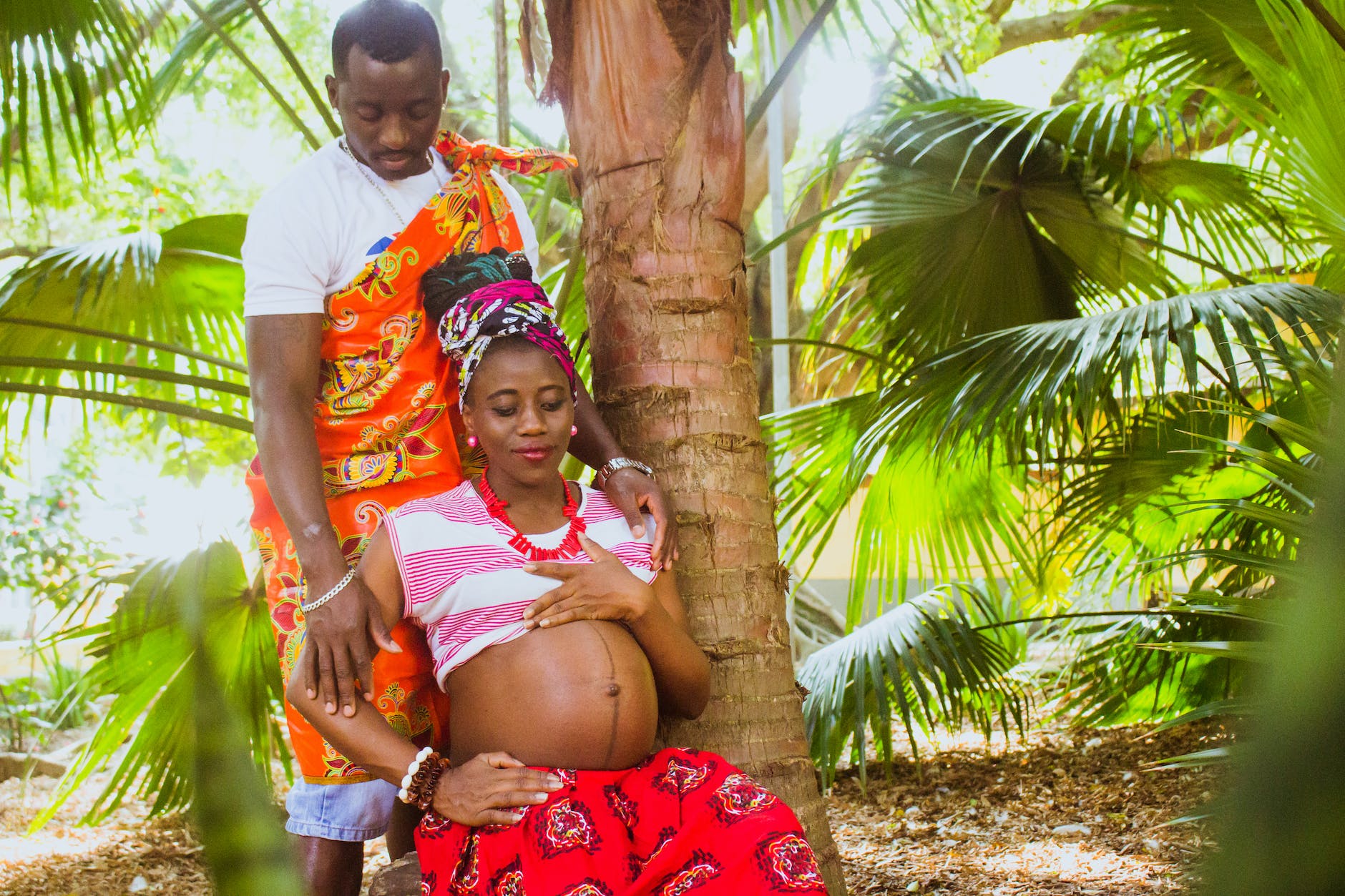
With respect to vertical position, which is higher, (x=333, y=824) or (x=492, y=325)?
(x=492, y=325)

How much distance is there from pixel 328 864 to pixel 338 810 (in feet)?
0.32

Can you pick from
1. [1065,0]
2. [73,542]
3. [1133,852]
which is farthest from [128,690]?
[1065,0]

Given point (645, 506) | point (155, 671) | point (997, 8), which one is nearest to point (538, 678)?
point (645, 506)

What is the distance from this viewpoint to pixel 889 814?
14.0 feet

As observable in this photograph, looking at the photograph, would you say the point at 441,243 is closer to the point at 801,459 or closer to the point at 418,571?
the point at 418,571

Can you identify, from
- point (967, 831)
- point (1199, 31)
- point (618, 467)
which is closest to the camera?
point (618, 467)

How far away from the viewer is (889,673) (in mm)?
3314

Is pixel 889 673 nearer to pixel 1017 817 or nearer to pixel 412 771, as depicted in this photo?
pixel 1017 817

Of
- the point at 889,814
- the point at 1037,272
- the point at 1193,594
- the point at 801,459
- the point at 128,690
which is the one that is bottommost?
the point at 889,814

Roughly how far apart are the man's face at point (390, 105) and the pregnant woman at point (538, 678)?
21 cm

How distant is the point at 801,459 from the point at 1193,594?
197 cm

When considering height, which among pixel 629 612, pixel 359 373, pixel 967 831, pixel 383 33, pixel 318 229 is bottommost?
pixel 967 831

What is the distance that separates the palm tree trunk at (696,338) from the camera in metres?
2.22

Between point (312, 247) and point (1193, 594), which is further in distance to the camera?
point (312, 247)
